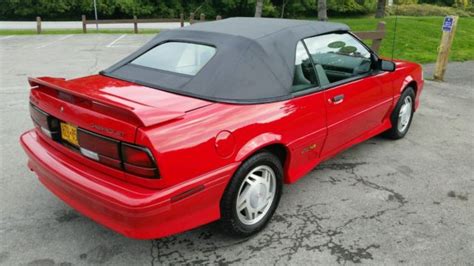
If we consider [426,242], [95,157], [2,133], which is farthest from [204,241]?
[2,133]

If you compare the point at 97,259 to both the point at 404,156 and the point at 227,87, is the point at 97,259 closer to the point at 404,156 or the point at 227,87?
the point at 227,87

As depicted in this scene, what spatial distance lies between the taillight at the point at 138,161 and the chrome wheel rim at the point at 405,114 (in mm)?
3420

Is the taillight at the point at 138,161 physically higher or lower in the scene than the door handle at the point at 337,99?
lower

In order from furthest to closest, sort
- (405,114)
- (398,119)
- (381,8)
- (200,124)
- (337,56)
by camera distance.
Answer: (381,8)
(405,114)
(398,119)
(337,56)
(200,124)

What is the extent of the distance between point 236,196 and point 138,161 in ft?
2.41

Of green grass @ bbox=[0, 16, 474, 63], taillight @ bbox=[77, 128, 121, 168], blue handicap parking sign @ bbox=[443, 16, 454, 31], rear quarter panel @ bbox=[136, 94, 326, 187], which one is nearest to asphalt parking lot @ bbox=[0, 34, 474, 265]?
rear quarter panel @ bbox=[136, 94, 326, 187]

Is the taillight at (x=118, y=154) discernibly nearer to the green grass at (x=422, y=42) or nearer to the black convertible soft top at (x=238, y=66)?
the black convertible soft top at (x=238, y=66)

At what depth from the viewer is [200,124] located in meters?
2.52

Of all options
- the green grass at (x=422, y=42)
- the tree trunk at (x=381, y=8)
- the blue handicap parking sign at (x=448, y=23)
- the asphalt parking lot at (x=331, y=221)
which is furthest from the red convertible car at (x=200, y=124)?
the tree trunk at (x=381, y=8)

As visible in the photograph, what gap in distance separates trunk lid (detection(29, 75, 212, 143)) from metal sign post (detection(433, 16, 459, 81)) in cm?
704

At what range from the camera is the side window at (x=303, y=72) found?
324 centimetres

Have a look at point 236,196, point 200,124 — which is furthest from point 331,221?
point 200,124

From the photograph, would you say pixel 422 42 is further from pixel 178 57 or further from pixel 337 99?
pixel 178 57

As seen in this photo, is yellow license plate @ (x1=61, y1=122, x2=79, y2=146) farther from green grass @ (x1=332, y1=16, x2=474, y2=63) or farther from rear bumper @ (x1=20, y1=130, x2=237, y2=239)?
green grass @ (x1=332, y1=16, x2=474, y2=63)
